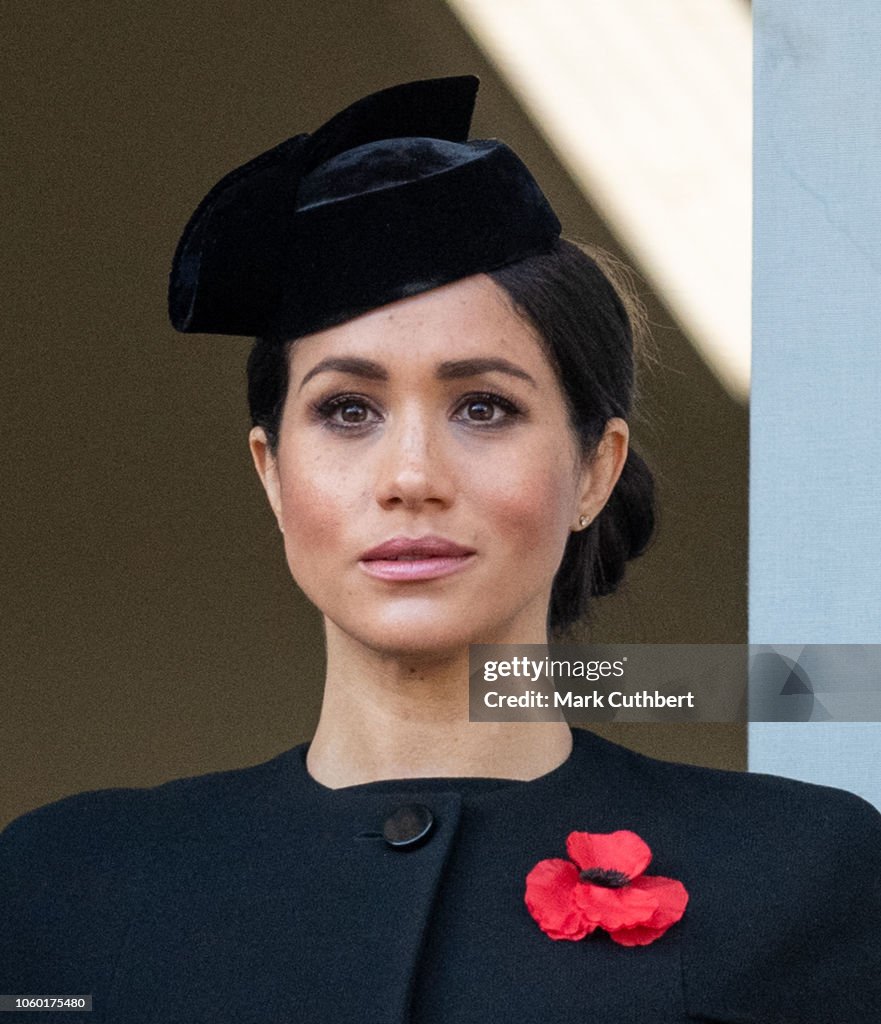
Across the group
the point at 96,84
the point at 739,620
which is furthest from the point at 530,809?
the point at 96,84

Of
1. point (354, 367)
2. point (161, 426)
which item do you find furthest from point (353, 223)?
point (161, 426)

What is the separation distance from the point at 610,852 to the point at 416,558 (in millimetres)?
315

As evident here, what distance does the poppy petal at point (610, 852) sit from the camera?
1.69 m

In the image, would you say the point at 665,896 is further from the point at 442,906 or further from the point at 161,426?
the point at 161,426

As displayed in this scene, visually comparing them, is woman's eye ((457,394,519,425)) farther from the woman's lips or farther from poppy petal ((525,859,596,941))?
poppy petal ((525,859,596,941))

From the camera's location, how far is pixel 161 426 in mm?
2195

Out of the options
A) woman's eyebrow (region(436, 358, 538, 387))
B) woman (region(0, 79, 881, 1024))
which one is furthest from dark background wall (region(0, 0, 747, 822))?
woman's eyebrow (region(436, 358, 538, 387))

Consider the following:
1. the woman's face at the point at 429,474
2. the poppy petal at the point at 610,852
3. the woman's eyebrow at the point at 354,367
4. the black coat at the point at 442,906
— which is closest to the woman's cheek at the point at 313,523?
the woman's face at the point at 429,474

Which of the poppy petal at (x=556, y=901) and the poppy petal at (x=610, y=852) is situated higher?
the poppy petal at (x=610, y=852)

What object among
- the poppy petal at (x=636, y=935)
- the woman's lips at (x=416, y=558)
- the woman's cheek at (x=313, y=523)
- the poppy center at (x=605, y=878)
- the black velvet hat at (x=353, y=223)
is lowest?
the poppy petal at (x=636, y=935)

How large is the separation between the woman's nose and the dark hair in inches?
6.4

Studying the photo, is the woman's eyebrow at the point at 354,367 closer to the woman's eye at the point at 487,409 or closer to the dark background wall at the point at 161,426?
the woman's eye at the point at 487,409

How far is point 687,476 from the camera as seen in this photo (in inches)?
83.7

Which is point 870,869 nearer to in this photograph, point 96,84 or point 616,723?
point 616,723
